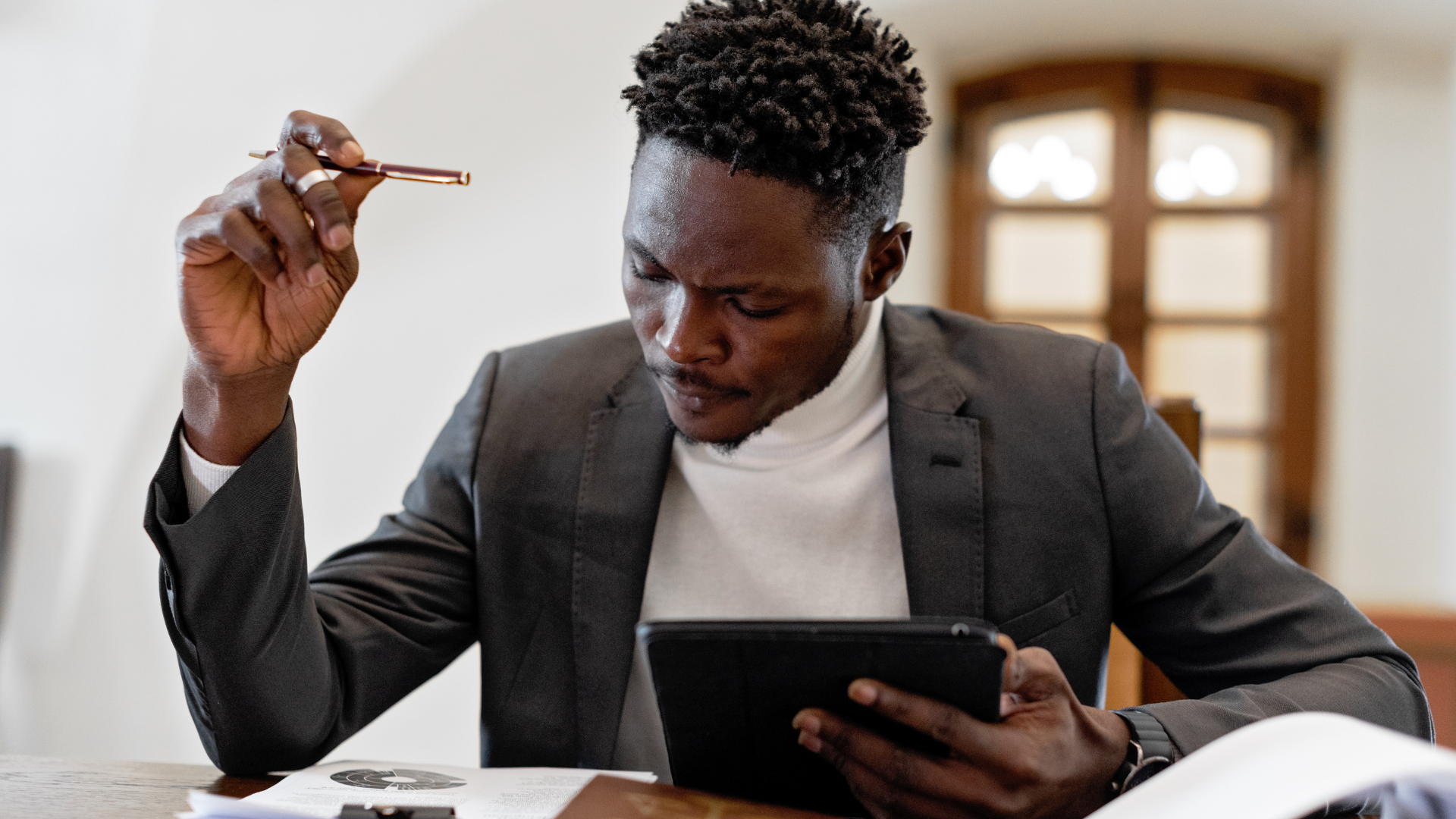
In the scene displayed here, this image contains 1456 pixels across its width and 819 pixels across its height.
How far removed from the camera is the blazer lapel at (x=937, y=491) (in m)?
1.17

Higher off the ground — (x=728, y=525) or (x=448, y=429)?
(x=448, y=429)

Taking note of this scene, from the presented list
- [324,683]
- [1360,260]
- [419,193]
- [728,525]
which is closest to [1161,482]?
[728,525]

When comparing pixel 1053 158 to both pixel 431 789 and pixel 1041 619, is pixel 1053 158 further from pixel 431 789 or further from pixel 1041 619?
pixel 431 789

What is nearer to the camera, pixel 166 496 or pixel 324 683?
pixel 166 496

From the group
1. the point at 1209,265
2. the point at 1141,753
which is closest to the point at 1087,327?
the point at 1209,265

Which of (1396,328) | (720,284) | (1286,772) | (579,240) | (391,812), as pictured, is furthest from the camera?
(1396,328)

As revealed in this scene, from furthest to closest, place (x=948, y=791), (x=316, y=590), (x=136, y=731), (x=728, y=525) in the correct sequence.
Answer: (x=136, y=731) → (x=728, y=525) → (x=316, y=590) → (x=948, y=791)

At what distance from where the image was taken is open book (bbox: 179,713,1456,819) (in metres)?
0.59

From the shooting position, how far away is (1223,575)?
3.77ft

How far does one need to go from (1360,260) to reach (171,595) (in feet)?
11.1

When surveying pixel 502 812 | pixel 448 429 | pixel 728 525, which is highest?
pixel 448 429

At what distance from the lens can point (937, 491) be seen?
1.20 meters

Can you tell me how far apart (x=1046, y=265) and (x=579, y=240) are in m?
1.50

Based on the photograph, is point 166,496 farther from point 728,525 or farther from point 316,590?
point 728,525
